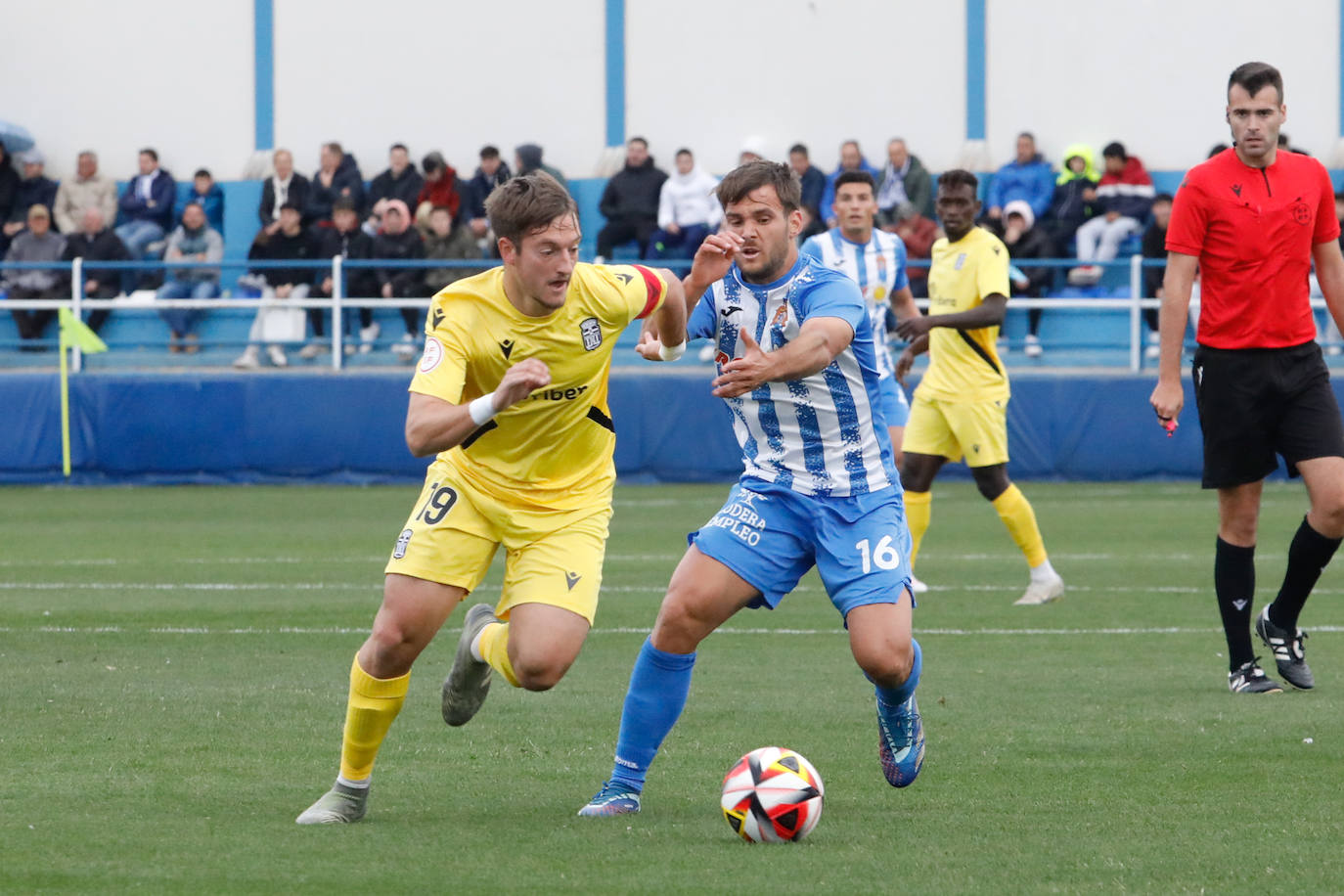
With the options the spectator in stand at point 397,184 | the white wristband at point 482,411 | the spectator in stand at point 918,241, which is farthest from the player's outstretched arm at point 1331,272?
the spectator in stand at point 397,184

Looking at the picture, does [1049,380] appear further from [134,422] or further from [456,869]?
[456,869]

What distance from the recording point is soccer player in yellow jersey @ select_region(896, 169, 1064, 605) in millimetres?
11148

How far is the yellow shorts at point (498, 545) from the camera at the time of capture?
580 centimetres

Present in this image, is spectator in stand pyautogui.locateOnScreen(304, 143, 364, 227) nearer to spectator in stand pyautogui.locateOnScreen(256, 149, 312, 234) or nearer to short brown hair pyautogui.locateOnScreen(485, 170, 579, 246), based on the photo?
spectator in stand pyautogui.locateOnScreen(256, 149, 312, 234)

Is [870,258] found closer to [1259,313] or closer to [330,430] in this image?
[1259,313]

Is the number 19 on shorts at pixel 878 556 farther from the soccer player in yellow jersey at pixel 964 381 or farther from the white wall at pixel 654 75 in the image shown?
the white wall at pixel 654 75

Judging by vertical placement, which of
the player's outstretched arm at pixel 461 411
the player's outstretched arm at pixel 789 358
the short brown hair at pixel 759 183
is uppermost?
the short brown hair at pixel 759 183

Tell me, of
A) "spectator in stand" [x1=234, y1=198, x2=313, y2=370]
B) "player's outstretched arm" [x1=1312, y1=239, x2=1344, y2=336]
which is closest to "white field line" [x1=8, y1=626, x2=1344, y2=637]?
"player's outstretched arm" [x1=1312, y1=239, x2=1344, y2=336]

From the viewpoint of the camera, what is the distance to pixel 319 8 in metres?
27.2

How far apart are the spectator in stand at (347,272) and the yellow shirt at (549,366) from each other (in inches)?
622

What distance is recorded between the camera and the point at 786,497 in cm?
607

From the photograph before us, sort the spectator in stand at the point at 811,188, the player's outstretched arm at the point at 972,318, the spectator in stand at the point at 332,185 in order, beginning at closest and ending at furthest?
the player's outstretched arm at the point at 972,318, the spectator in stand at the point at 811,188, the spectator in stand at the point at 332,185

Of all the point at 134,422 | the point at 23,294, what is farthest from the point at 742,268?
→ the point at 23,294

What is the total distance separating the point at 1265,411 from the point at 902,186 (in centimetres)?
1478
